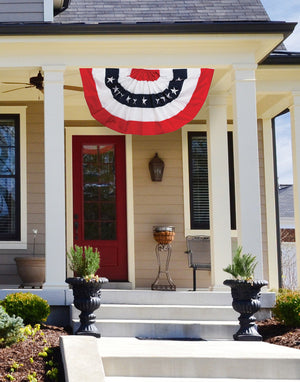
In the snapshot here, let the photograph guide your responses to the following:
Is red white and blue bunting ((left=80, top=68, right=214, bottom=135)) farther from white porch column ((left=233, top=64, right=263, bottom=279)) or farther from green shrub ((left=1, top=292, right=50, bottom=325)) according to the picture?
green shrub ((left=1, top=292, right=50, bottom=325))

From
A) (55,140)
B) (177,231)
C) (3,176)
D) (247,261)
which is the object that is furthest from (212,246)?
(3,176)

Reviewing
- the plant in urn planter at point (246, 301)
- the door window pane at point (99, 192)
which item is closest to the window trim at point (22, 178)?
the door window pane at point (99, 192)

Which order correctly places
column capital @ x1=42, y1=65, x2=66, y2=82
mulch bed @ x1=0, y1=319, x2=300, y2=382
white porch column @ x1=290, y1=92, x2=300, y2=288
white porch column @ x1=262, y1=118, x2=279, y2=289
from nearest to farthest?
1. mulch bed @ x1=0, y1=319, x2=300, y2=382
2. column capital @ x1=42, y1=65, x2=66, y2=82
3. white porch column @ x1=290, y1=92, x2=300, y2=288
4. white porch column @ x1=262, y1=118, x2=279, y2=289

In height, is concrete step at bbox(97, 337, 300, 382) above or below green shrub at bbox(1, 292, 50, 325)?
below

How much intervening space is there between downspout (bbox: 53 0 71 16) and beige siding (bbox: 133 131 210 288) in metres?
2.47

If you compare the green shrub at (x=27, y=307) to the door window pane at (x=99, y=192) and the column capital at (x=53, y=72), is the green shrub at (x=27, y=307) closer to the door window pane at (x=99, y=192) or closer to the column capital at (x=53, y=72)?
the column capital at (x=53, y=72)

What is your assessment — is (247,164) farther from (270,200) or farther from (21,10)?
(21,10)

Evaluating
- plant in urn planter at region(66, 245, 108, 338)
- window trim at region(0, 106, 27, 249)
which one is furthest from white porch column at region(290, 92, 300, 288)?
window trim at region(0, 106, 27, 249)

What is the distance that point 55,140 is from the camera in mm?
8250

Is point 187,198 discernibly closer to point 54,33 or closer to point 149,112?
point 149,112

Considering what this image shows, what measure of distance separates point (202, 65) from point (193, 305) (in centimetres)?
324

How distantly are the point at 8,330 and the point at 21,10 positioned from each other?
5.41 metres

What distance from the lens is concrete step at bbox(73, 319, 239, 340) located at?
295 inches

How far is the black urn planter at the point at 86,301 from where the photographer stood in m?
7.00
